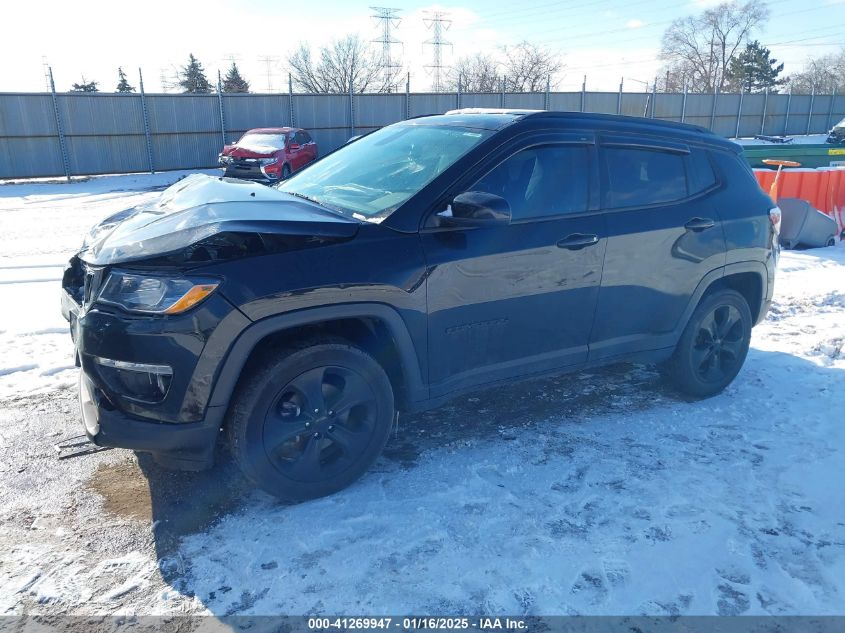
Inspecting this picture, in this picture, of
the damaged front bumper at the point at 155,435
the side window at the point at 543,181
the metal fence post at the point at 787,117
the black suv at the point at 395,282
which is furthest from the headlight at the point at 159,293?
the metal fence post at the point at 787,117

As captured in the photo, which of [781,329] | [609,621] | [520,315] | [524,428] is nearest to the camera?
[609,621]

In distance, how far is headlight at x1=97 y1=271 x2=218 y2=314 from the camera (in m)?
2.71

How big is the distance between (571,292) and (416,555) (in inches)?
67.3

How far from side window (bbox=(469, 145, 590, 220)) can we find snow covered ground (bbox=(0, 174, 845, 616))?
139 cm

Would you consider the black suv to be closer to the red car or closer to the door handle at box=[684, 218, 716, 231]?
the door handle at box=[684, 218, 716, 231]

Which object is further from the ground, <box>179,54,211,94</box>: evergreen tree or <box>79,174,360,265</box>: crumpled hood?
<box>179,54,211,94</box>: evergreen tree

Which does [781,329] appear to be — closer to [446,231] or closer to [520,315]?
[520,315]

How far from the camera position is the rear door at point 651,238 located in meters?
3.87

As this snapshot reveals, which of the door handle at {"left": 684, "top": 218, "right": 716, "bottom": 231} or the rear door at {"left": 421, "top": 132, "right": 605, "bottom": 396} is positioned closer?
the rear door at {"left": 421, "top": 132, "right": 605, "bottom": 396}

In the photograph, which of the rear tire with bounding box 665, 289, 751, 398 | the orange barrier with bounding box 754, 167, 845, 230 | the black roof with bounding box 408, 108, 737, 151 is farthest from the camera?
the orange barrier with bounding box 754, 167, 845, 230

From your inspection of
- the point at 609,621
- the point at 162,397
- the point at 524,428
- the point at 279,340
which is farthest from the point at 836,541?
the point at 162,397

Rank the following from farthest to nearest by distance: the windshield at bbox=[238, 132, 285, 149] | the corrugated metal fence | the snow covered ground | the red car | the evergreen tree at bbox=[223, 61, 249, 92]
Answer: the evergreen tree at bbox=[223, 61, 249, 92]
the corrugated metal fence
the windshield at bbox=[238, 132, 285, 149]
the red car
the snow covered ground

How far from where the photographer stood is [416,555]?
111 inches

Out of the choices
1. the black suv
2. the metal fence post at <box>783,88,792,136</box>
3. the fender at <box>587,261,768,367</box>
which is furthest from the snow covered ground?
the metal fence post at <box>783,88,792,136</box>
